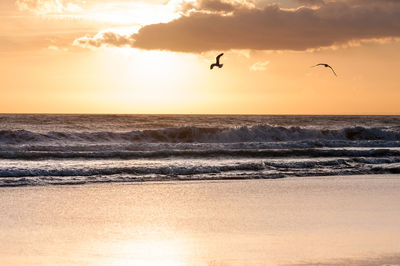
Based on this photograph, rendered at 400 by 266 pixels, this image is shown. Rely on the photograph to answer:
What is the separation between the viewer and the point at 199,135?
42.5 meters

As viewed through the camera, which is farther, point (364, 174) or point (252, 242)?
point (364, 174)

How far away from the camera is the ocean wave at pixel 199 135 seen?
36875mm

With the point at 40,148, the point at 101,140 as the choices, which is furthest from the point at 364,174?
the point at 101,140

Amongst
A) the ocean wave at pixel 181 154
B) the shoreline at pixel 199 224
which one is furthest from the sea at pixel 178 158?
the shoreline at pixel 199 224

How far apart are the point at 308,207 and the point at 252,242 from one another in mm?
3670

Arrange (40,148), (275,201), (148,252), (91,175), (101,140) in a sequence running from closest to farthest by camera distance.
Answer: (148,252), (275,201), (91,175), (40,148), (101,140)

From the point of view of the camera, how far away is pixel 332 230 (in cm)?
→ 1064

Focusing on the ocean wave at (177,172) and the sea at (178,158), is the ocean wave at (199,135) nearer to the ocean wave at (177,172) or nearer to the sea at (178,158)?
the sea at (178,158)

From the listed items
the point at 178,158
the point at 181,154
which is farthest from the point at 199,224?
the point at 181,154

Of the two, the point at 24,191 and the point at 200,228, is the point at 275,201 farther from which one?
the point at 24,191

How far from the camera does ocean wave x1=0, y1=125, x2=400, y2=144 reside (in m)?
36.9

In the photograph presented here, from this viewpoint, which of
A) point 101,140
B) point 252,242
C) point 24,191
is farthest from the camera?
point 101,140

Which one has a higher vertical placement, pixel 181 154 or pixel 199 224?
pixel 181 154

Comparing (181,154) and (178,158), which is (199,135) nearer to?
(181,154)
